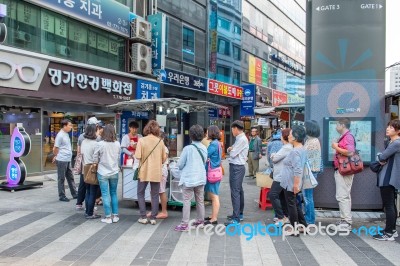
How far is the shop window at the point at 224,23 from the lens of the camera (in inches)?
949

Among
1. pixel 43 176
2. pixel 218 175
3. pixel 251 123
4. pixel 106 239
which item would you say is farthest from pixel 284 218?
pixel 251 123

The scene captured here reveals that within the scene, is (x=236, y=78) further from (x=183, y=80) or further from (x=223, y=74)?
(x=183, y=80)

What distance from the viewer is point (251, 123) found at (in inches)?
1147

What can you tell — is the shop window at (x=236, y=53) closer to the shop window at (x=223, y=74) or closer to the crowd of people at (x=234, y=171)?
the shop window at (x=223, y=74)

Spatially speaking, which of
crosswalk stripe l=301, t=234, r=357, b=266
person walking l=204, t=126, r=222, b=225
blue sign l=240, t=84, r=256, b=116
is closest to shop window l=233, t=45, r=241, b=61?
blue sign l=240, t=84, r=256, b=116

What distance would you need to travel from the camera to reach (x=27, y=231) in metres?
6.07

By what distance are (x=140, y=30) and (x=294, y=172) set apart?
1263 centimetres

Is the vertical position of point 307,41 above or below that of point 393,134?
above

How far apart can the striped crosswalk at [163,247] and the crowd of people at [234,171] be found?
368 mm

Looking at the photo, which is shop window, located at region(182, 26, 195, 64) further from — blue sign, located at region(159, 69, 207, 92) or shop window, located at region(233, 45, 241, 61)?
shop window, located at region(233, 45, 241, 61)

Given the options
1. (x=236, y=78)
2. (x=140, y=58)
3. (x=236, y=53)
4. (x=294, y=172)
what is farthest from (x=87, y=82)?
(x=236, y=53)

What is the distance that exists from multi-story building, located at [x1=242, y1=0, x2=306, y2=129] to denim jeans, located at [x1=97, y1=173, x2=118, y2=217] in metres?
21.8

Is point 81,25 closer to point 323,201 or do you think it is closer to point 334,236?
point 323,201

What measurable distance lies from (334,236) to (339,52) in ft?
12.0
